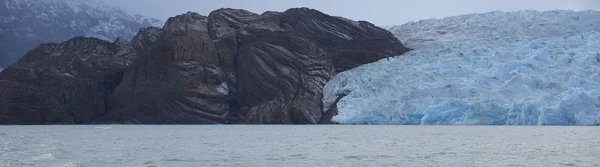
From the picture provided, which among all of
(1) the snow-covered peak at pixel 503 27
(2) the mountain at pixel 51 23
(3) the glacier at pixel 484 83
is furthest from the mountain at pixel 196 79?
(2) the mountain at pixel 51 23

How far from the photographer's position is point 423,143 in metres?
20.6

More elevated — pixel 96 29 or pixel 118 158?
pixel 96 29

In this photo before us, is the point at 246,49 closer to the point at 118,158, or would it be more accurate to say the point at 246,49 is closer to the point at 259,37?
the point at 259,37

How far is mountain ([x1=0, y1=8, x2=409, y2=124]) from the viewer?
4122 centimetres

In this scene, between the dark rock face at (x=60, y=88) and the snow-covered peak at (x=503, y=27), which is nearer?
the dark rock face at (x=60, y=88)

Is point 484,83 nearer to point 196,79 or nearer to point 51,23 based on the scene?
point 196,79

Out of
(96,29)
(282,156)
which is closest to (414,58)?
(282,156)

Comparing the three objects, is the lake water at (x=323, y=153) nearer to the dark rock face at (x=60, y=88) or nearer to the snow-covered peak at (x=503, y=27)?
the dark rock face at (x=60, y=88)

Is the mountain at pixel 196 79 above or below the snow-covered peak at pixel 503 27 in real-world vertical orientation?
below

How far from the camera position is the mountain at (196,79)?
41.2 metres

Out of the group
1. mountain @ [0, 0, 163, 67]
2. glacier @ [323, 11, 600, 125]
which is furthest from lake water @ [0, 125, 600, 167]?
mountain @ [0, 0, 163, 67]

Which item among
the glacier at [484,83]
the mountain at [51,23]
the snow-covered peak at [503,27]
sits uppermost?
the mountain at [51,23]

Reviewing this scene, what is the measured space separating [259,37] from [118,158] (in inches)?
1164

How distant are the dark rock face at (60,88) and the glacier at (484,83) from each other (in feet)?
47.5
